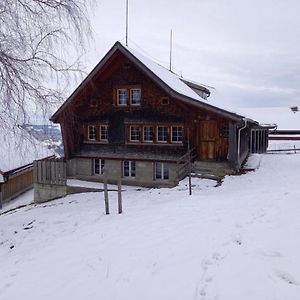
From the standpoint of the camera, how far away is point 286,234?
22.6ft

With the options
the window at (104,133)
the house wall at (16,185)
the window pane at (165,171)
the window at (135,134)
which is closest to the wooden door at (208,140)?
the window pane at (165,171)

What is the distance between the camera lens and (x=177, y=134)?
20031mm

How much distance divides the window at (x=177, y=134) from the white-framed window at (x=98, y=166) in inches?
187

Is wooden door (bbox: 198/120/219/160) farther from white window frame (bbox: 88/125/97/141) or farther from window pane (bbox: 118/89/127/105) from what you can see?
white window frame (bbox: 88/125/97/141)

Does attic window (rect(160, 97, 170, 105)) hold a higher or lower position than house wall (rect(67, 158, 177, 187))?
higher

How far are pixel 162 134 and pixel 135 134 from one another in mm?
1702

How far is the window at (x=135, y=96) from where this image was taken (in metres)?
20.3

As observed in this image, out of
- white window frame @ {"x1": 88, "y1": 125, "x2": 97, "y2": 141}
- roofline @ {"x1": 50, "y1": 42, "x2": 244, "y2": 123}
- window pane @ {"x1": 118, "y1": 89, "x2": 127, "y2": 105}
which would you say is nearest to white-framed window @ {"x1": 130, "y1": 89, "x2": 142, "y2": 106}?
window pane @ {"x1": 118, "y1": 89, "x2": 127, "y2": 105}

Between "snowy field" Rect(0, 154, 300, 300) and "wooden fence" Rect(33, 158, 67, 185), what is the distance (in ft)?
27.6

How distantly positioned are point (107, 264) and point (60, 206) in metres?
10.6

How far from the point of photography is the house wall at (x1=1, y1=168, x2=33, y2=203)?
22.6 metres

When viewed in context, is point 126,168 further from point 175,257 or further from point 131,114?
point 175,257

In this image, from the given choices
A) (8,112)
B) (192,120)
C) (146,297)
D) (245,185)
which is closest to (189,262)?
(146,297)

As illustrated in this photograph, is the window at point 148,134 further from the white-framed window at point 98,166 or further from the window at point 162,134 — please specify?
the white-framed window at point 98,166
